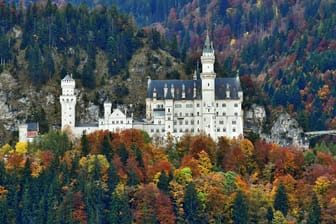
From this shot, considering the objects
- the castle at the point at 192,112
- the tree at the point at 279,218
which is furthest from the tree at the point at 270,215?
the castle at the point at 192,112

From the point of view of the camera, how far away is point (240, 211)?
12312 centimetres

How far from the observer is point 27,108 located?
14612cm

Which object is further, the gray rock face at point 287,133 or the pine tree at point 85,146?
the gray rock face at point 287,133

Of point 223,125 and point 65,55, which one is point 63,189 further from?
point 65,55

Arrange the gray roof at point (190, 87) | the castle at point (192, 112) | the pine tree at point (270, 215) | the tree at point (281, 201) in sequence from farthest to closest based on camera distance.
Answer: the gray roof at point (190, 87) < the castle at point (192, 112) < the tree at point (281, 201) < the pine tree at point (270, 215)

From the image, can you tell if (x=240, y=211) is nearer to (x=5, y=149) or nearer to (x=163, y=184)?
(x=163, y=184)

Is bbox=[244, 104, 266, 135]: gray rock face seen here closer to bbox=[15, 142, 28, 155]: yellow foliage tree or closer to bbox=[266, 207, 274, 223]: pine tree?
bbox=[266, 207, 274, 223]: pine tree

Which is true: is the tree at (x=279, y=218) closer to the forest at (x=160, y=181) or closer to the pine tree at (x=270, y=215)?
the forest at (x=160, y=181)

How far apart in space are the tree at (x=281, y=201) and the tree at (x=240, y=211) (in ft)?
9.46

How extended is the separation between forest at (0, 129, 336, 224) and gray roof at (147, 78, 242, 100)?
4726mm

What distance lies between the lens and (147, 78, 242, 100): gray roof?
135500 mm

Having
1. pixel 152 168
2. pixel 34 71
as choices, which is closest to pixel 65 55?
pixel 34 71

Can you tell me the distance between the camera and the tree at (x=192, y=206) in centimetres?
12356

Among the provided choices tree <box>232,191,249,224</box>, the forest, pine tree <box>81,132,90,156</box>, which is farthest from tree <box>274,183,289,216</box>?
pine tree <box>81,132,90,156</box>
